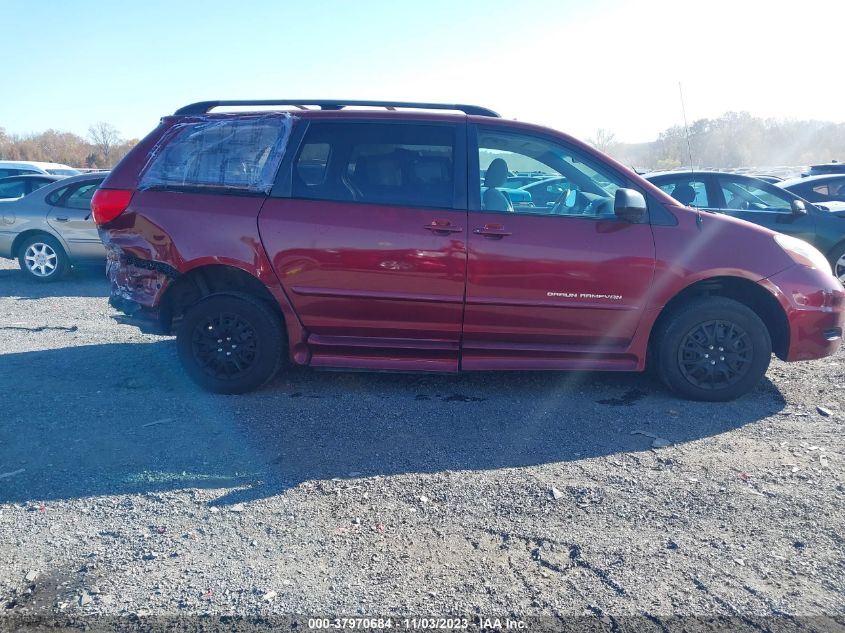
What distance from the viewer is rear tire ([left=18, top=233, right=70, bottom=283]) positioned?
1069 cm

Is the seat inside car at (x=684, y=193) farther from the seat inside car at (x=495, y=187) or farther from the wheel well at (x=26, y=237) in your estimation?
the wheel well at (x=26, y=237)

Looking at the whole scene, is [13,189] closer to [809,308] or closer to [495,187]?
[495,187]

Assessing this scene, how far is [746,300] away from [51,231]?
9.44 m

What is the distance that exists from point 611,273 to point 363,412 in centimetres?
200

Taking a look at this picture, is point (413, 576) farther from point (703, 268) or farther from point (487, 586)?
point (703, 268)

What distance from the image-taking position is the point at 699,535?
3504 mm

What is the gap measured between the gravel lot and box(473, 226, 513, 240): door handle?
1218 millimetres

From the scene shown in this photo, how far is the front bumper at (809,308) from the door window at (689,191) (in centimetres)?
388

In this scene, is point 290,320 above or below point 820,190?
below

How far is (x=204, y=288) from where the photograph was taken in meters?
5.51

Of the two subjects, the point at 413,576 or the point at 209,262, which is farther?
the point at 209,262

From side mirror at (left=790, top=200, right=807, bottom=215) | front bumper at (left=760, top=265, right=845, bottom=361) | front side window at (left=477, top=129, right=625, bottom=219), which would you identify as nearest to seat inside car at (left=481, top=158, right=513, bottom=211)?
front side window at (left=477, top=129, right=625, bottom=219)

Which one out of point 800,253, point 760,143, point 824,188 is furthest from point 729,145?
point 800,253

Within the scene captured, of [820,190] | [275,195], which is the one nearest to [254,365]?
[275,195]
